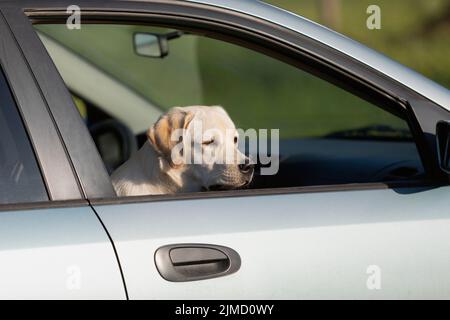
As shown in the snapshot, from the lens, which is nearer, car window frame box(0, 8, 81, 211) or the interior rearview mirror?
car window frame box(0, 8, 81, 211)

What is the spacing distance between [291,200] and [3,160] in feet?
2.66

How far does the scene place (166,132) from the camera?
13.1 ft

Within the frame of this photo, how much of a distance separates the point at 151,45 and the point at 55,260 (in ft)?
9.01

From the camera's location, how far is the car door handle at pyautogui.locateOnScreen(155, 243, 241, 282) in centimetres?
272

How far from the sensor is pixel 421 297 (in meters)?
2.86

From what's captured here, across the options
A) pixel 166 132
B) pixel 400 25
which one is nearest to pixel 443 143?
pixel 166 132

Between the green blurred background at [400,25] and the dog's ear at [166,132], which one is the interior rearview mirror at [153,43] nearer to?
the dog's ear at [166,132]

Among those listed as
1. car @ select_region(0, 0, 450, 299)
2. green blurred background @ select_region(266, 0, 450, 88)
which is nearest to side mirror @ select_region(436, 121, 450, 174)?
car @ select_region(0, 0, 450, 299)

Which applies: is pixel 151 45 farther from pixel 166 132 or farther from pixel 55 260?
pixel 55 260

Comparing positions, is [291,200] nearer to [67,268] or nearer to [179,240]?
[179,240]

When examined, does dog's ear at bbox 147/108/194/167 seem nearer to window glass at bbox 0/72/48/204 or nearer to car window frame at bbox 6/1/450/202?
car window frame at bbox 6/1/450/202

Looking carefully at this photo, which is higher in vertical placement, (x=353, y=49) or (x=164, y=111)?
(x=164, y=111)

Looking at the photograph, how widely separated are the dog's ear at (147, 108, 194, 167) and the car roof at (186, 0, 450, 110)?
994 mm

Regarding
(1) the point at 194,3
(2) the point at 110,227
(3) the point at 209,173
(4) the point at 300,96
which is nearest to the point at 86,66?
(3) the point at 209,173
